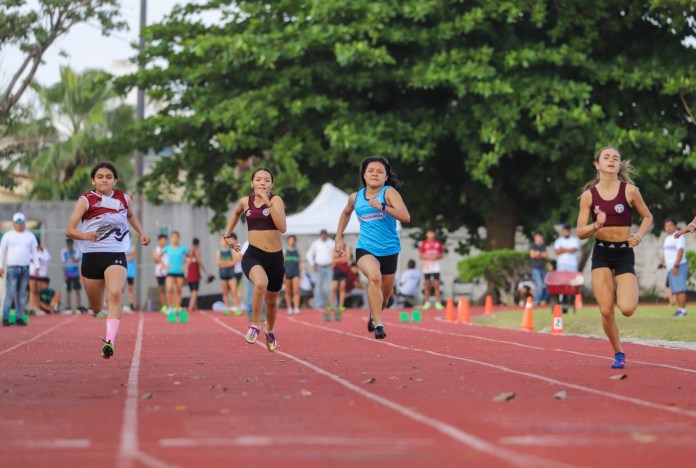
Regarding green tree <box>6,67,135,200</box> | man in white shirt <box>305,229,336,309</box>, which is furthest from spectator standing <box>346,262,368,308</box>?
green tree <box>6,67,135,200</box>

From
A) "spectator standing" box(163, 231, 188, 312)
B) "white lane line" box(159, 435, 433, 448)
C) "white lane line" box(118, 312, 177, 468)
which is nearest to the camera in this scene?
"white lane line" box(118, 312, 177, 468)

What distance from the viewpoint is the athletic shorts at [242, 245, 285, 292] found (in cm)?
1413

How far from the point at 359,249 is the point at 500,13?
1873cm

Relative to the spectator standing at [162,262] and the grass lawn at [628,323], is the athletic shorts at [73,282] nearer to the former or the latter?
the spectator standing at [162,262]

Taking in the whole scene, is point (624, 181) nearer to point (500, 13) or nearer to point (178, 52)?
point (500, 13)

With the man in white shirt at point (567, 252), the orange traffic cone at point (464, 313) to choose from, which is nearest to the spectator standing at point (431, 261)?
the man in white shirt at point (567, 252)

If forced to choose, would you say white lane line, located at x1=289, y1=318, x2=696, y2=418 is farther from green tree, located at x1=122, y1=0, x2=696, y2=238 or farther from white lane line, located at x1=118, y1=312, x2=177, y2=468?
green tree, located at x1=122, y1=0, x2=696, y2=238

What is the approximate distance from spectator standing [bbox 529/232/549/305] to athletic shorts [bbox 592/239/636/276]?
19885 millimetres

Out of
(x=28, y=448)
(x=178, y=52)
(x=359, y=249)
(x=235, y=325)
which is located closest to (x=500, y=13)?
(x=178, y=52)

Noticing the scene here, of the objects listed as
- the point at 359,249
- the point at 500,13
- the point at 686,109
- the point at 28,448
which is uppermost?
the point at 500,13

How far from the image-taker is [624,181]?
1227cm

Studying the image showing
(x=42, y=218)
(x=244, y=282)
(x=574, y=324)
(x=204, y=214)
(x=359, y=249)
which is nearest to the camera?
(x=359, y=249)

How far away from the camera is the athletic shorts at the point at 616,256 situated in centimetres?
1203

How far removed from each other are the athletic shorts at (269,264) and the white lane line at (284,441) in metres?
6.92
